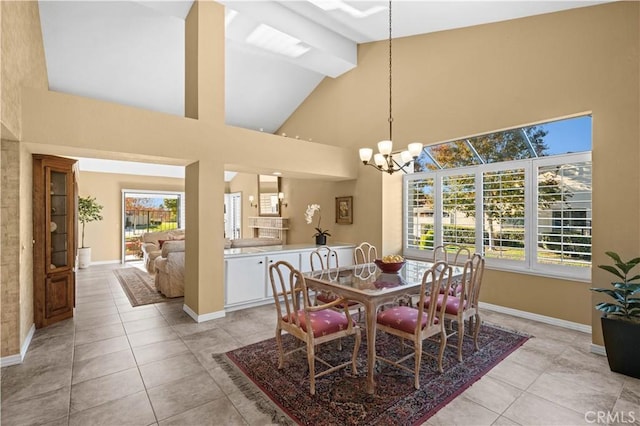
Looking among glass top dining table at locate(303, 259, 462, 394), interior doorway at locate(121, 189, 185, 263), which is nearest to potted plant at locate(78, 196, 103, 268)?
interior doorway at locate(121, 189, 185, 263)

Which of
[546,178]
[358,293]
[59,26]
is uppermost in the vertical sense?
[59,26]

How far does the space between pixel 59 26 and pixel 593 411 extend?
753 cm

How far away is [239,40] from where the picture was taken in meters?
5.25

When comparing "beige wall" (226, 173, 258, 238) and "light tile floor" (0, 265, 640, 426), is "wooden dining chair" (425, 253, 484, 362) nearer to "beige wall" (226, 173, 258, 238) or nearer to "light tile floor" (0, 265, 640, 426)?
"light tile floor" (0, 265, 640, 426)

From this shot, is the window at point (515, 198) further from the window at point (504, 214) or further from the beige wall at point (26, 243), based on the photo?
the beige wall at point (26, 243)

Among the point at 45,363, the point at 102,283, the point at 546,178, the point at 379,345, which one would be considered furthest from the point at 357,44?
the point at 102,283

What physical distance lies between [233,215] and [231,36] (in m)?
6.75

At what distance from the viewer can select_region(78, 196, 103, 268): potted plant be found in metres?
7.98

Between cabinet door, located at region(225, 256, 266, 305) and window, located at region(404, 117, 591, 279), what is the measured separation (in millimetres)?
2693

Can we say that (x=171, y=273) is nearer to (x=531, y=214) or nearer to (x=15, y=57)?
(x=15, y=57)

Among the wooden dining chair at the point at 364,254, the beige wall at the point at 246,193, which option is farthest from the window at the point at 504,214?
the beige wall at the point at 246,193

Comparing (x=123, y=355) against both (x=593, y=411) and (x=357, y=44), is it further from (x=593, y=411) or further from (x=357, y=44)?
(x=357, y=44)

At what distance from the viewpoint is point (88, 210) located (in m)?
8.18

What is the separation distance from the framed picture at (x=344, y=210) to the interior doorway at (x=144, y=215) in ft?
20.4
